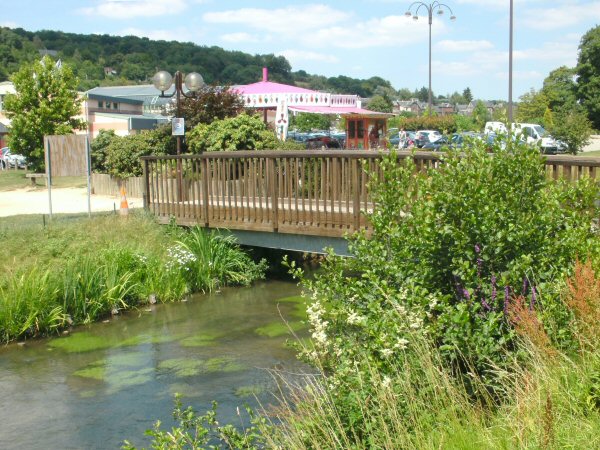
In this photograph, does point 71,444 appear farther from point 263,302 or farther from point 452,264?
point 263,302

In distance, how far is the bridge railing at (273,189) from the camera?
12.3m

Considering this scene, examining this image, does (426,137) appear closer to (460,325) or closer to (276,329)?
(276,329)

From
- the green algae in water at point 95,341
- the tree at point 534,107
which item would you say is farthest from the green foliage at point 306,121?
the green algae in water at point 95,341

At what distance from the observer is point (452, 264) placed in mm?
6281

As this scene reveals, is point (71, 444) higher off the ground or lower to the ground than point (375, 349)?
lower

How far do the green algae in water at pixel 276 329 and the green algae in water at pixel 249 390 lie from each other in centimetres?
233

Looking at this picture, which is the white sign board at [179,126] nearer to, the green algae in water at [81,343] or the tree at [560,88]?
the green algae in water at [81,343]

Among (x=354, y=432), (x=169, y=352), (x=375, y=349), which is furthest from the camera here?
(x=169, y=352)

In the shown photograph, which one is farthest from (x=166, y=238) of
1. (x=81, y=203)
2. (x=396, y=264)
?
(x=396, y=264)

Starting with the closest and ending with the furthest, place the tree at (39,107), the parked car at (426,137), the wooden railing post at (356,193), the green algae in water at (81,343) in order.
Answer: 1. the green algae in water at (81,343)
2. the wooden railing post at (356,193)
3. the tree at (39,107)
4. the parked car at (426,137)

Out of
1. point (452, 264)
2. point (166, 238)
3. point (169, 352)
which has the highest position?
point (452, 264)

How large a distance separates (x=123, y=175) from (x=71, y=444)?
1650cm

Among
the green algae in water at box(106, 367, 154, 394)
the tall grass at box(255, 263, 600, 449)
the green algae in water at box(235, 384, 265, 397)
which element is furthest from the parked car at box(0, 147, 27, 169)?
the tall grass at box(255, 263, 600, 449)

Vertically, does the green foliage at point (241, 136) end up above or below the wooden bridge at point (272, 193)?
above
